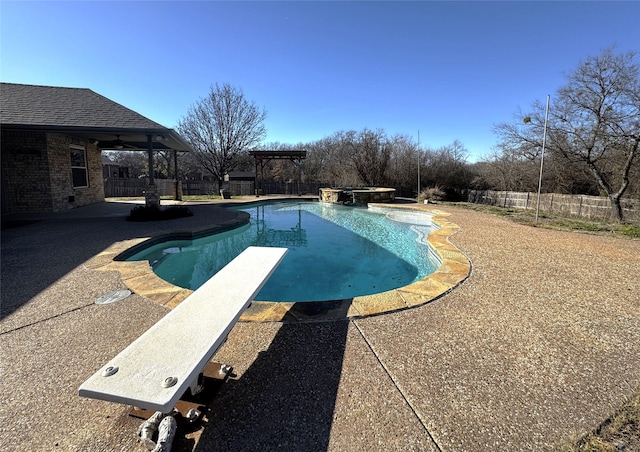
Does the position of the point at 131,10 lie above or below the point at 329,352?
above

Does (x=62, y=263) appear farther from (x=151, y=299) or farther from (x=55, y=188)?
(x=55, y=188)

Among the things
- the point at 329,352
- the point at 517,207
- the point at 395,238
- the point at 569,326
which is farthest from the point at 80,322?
the point at 517,207

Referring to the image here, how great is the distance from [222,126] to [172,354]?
2476 centimetres

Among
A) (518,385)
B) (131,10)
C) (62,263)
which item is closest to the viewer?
(518,385)

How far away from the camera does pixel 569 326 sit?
2.69m

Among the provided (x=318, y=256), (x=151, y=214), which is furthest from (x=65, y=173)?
(x=318, y=256)

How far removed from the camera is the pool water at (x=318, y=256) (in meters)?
4.64

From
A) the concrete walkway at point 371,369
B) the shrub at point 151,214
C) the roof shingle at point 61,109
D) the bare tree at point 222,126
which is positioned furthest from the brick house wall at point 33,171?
the bare tree at point 222,126

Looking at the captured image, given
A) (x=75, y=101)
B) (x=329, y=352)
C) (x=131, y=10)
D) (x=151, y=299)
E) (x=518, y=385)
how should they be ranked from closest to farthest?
(x=518, y=385)
(x=329, y=352)
(x=151, y=299)
(x=131, y=10)
(x=75, y=101)

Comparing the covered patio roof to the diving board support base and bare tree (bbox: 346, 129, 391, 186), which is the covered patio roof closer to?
the diving board support base

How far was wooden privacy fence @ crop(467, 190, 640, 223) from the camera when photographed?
423 inches

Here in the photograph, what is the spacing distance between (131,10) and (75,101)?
13.7 ft

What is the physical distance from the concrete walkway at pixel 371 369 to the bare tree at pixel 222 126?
71.0ft

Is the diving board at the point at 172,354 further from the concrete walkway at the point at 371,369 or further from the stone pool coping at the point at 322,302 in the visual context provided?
the stone pool coping at the point at 322,302
